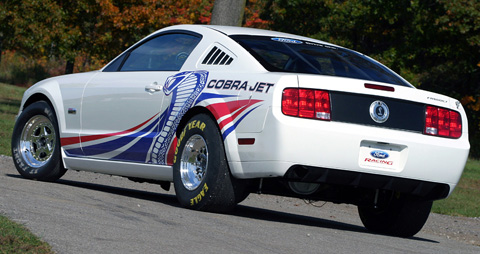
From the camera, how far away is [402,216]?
7250 millimetres

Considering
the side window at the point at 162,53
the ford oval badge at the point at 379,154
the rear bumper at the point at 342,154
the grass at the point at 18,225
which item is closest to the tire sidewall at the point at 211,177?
the rear bumper at the point at 342,154

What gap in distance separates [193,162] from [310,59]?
1.27m

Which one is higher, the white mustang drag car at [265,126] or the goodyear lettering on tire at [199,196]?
the white mustang drag car at [265,126]

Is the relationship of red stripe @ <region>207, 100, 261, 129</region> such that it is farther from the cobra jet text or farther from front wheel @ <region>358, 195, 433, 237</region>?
front wheel @ <region>358, 195, 433, 237</region>

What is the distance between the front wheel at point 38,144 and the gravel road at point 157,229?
33 centimetres

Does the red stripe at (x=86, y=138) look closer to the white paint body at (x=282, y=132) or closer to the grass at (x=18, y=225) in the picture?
the white paint body at (x=282, y=132)

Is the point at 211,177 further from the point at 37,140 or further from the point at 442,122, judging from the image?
the point at 37,140

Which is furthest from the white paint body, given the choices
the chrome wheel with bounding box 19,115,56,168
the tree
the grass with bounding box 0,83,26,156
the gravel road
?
the tree

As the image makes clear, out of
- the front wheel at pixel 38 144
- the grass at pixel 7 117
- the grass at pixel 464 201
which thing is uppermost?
the front wheel at pixel 38 144

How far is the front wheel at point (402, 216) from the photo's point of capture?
722cm

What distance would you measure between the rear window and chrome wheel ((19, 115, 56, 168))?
2420 millimetres

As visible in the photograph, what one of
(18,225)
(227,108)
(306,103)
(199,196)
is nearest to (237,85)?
(227,108)

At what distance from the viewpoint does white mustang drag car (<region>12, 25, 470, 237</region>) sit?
6.25 metres

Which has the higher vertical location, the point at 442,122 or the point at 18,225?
the point at 442,122
